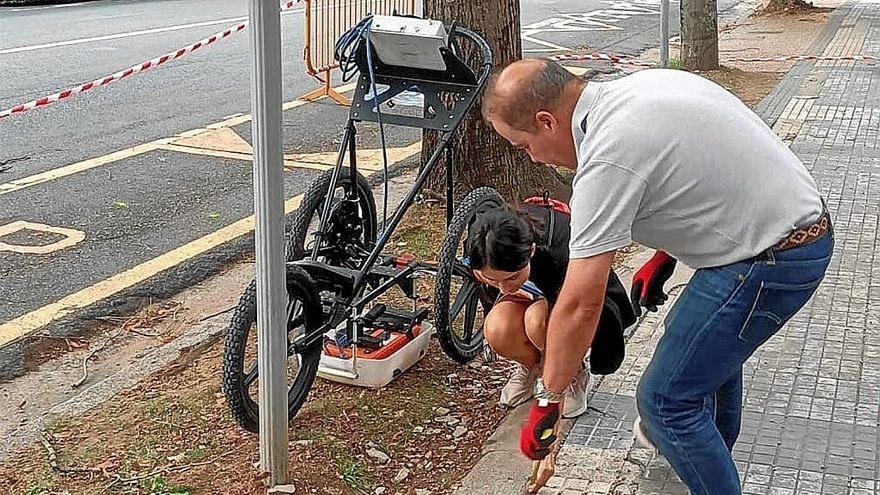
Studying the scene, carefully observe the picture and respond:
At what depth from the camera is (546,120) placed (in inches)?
105

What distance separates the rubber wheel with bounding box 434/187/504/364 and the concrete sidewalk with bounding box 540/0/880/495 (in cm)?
61

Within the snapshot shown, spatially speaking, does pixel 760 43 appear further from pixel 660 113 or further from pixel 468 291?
pixel 660 113

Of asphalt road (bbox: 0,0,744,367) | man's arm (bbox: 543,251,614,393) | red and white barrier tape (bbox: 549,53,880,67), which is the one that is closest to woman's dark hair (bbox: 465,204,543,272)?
man's arm (bbox: 543,251,614,393)

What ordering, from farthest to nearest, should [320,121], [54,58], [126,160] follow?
[54,58], [320,121], [126,160]

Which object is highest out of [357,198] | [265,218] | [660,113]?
[660,113]

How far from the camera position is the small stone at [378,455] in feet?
12.3

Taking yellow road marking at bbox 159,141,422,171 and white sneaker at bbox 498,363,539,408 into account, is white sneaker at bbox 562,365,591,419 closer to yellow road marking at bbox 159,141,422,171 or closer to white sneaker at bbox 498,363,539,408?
white sneaker at bbox 498,363,539,408

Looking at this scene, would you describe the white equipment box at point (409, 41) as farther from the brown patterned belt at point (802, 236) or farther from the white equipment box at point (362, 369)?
the brown patterned belt at point (802, 236)

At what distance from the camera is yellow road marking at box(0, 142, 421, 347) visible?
4938 millimetres

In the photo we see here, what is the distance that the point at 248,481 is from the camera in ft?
11.6

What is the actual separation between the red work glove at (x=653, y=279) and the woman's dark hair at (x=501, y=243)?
1.30ft

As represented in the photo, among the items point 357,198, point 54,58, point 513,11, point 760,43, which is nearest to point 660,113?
point 357,198

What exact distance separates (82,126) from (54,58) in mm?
3484

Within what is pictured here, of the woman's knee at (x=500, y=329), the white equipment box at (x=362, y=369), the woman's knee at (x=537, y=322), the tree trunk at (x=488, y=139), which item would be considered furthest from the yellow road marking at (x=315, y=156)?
the woman's knee at (x=537, y=322)
